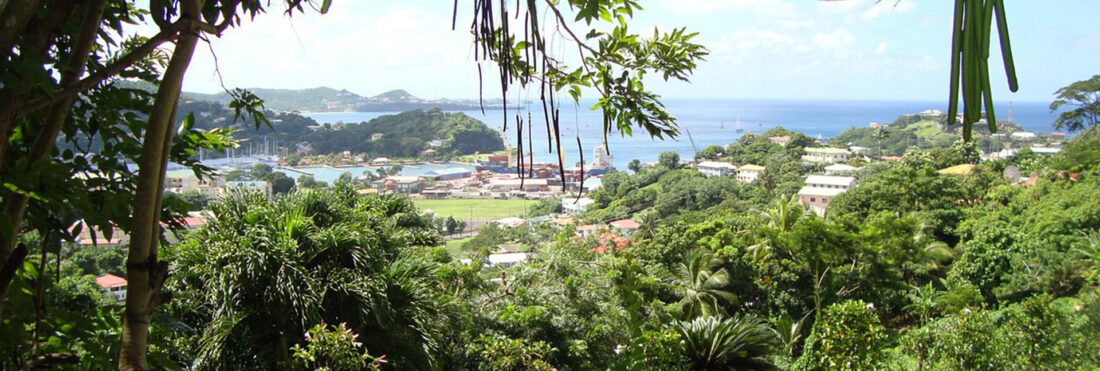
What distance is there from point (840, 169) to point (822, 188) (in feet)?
17.3

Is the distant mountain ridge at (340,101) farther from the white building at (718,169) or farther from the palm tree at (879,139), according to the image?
the palm tree at (879,139)

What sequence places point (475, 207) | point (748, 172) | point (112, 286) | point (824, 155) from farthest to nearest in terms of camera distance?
1. point (824, 155)
2. point (475, 207)
3. point (748, 172)
4. point (112, 286)

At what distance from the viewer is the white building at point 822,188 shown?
87.1ft

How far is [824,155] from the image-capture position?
38125mm

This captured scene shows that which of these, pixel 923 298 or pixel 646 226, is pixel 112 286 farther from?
pixel 646 226

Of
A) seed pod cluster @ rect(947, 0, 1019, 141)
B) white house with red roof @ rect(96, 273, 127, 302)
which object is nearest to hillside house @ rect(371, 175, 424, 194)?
white house with red roof @ rect(96, 273, 127, 302)

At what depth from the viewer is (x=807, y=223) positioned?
443 inches

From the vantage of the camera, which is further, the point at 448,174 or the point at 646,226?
the point at 448,174

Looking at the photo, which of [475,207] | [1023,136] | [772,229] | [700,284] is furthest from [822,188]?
[1023,136]

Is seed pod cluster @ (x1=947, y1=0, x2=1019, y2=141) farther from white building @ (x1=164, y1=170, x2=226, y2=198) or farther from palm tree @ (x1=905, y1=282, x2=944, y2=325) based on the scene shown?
palm tree @ (x1=905, y1=282, x2=944, y2=325)

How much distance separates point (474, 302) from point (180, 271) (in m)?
2.01

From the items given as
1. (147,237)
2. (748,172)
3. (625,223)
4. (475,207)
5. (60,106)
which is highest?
(60,106)

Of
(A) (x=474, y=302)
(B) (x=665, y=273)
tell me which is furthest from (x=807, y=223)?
(A) (x=474, y=302)

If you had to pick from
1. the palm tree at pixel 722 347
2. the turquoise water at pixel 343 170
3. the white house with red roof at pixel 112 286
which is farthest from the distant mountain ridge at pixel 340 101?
the palm tree at pixel 722 347
